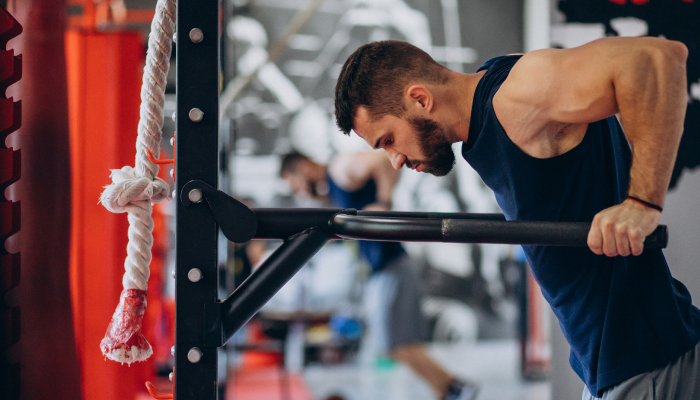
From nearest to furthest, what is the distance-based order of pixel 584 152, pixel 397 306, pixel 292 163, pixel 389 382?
pixel 584 152 → pixel 397 306 → pixel 292 163 → pixel 389 382

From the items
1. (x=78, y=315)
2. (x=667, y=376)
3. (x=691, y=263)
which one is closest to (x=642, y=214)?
(x=667, y=376)

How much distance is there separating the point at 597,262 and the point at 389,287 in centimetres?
169

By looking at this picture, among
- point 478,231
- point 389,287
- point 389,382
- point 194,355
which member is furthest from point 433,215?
point 389,382

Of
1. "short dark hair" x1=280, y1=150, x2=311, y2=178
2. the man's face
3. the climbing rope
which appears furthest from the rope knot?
"short dark hair" x1=280, y1=150, x2=311, y2=178

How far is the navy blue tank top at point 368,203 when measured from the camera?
2.59m

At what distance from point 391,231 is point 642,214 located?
362 mm

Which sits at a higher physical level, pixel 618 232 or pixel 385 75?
pixel 385 75

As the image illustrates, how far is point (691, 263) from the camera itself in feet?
5.74

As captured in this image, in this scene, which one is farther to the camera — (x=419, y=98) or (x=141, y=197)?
(x=419, y=98)

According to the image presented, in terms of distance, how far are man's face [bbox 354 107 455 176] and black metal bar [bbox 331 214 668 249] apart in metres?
0.36

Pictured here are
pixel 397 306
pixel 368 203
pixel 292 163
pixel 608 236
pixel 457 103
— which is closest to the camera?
pixel 608 236

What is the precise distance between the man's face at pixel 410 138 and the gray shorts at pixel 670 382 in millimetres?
571

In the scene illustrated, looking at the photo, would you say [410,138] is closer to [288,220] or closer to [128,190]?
[288,220]

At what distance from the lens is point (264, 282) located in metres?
0.78
